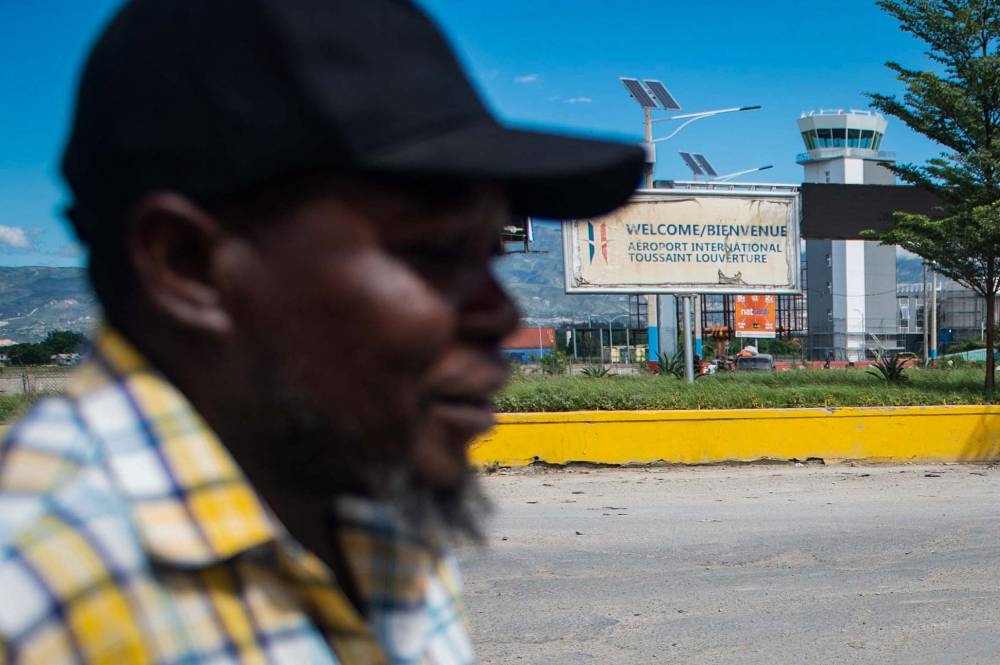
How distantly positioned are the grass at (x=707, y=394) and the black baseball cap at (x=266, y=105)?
379 inches

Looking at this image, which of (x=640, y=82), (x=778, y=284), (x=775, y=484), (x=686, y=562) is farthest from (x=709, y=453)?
(x=640, y=82)

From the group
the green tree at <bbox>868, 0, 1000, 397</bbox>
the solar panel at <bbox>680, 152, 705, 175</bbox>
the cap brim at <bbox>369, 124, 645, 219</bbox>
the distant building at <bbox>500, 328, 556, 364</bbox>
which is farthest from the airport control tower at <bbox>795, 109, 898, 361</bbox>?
the cap brim at <bbox>369, 124, 645, 219</bbox>

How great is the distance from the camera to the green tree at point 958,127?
14797 millimetres

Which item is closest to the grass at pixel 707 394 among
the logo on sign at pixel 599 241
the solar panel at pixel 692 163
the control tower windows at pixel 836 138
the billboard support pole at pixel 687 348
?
the billboard support pole at pixel 687 348

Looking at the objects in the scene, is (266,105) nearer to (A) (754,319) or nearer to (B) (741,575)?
(B) (741,575)

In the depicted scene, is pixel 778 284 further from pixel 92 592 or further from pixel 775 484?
pixel 92 592

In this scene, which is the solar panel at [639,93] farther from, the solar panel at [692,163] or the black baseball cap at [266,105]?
the black baseball cap at [266,105]

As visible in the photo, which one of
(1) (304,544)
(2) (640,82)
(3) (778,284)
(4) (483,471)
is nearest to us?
(1) (304,544)

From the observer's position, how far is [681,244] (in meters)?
15.5

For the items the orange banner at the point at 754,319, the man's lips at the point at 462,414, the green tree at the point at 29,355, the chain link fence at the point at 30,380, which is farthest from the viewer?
the orange banner at the point at 754,319

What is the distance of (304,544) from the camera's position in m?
0.96

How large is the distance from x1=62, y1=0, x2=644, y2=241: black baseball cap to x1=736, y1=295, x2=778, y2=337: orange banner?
55.8 m

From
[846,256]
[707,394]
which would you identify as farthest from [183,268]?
[846,256]

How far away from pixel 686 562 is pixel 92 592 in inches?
235
